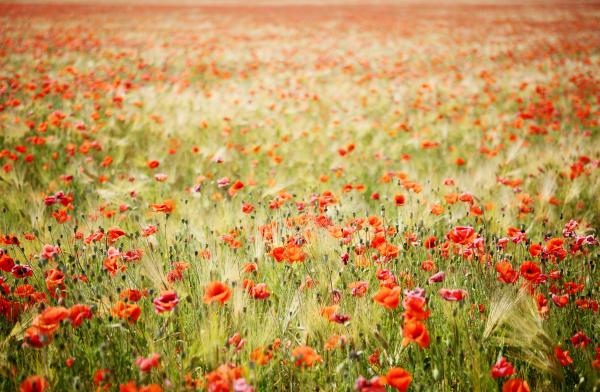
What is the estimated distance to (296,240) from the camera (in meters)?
2.10

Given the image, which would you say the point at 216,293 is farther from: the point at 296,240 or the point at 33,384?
the point at 296,240

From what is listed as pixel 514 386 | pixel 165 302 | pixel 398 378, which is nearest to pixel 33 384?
pixel 165 302

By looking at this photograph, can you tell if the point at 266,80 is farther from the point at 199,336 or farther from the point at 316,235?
the point at 199,336

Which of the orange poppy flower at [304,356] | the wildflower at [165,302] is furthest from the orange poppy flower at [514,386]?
the wildflower at [165,302]

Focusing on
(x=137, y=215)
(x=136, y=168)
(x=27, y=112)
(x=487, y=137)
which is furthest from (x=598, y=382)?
(x=27, y=112)

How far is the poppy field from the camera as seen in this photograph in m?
1.44

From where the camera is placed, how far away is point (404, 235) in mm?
2244

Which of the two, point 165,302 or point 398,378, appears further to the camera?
point 165,302

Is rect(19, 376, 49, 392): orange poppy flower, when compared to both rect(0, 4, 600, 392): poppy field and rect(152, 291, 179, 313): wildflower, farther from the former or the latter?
rect(152, 291, 179, 313): wildflower

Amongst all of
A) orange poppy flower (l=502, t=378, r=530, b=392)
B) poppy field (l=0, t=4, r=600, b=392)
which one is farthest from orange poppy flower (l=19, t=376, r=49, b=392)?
orange poppy flower (l=502, t=378, r=530, b=392)

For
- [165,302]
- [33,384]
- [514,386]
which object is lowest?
[514,386]

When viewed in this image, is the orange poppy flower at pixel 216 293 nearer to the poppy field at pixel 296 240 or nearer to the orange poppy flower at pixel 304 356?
the poppy field at pixel 296 240

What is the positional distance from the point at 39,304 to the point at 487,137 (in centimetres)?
499

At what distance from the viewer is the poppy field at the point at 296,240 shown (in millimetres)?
1436
